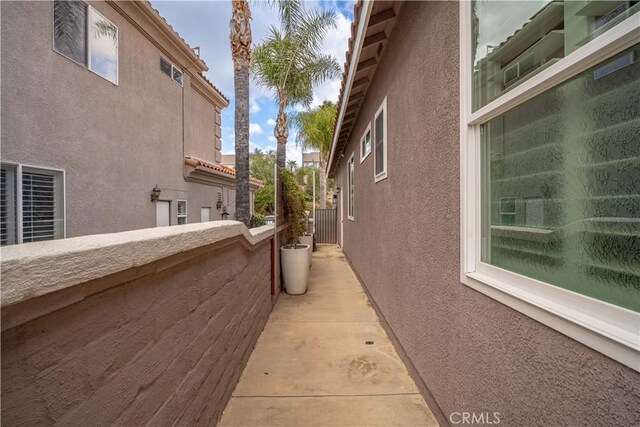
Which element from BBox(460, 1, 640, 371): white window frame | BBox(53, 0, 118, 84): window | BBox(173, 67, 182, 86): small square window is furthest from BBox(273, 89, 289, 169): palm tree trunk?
BBox(460, 1, 640, 371): white window frame

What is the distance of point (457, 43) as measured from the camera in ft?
6.38

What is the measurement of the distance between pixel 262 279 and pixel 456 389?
274cm

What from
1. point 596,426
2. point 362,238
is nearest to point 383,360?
point 596,426

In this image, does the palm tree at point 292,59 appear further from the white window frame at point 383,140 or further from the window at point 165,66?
the white window frame at point 383,140

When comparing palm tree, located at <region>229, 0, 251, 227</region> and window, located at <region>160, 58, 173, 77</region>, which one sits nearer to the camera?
palm tree, located at <region>229, 0, 251, 227</region>

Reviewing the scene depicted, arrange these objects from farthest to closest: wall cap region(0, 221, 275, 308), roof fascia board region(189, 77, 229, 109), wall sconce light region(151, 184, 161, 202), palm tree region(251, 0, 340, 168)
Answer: roof fascia board region(189, 77, 229, 109)
palm tree region(251, 0, 340, 168)
wall sconce light region(151, 184, 161, 202)
wall cap region(0, 221, 275, 308)

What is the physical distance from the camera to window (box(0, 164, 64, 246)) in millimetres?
4184

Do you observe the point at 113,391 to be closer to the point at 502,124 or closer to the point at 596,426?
the point at 596,426

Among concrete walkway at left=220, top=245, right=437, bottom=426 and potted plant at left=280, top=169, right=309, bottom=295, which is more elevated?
potted plant at left=280, top=169, right=309, bottom=295

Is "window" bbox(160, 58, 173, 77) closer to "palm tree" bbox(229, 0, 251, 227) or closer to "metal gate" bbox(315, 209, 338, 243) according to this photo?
"palm tree" bbox(229, 0, 251, 227)

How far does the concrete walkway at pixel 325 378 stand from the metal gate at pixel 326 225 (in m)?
9.87

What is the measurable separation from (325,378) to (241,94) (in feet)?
15.4

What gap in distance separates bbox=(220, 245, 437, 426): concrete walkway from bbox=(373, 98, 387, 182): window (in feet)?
7.25

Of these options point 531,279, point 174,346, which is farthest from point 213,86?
point 531,279
